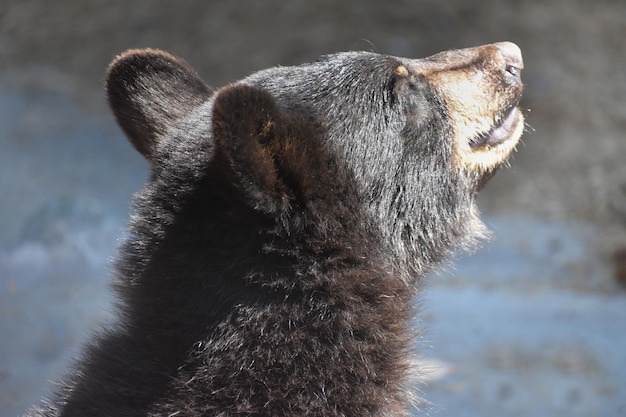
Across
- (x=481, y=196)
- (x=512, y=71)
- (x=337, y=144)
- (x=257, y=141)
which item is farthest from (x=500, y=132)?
(x=481, y=196)

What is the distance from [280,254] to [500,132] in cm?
129

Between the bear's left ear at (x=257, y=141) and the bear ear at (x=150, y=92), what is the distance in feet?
2.70

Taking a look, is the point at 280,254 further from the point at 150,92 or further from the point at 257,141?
the point at 150,92

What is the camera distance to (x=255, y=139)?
2.72 metres

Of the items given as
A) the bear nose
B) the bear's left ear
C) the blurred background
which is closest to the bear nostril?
the bear nose

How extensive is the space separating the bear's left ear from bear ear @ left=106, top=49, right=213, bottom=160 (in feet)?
2.70

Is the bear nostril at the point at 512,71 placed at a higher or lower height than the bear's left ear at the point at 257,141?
lower

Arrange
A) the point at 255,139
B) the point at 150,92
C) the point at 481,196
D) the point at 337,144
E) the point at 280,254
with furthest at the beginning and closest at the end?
the point at 481,196, the point at 150,92, the point at 337,144, the point at 280,254, the point at 255,139

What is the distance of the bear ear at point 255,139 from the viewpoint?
2625 mm

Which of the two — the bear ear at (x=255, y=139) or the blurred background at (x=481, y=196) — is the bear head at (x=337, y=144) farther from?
the blurred background at (x=481, y=196)

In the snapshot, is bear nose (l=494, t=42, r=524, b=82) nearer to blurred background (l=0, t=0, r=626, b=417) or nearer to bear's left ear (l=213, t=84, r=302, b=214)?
bear's left ear (l=213, t=84, r=302, b=214)

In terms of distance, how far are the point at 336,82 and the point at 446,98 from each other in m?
0.51

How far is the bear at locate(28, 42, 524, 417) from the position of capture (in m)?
2.91

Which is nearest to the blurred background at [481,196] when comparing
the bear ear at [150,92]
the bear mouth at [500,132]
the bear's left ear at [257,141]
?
the bear mouth at [500,132]
